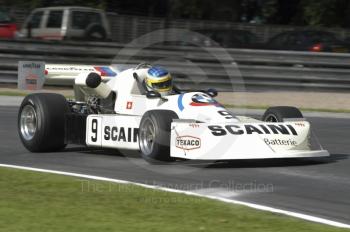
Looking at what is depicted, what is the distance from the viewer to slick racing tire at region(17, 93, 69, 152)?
1135cm

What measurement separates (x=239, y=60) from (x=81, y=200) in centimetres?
1400

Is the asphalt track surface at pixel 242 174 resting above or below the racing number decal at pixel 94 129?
below

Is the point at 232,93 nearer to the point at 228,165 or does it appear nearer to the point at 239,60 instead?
the point at 239,60

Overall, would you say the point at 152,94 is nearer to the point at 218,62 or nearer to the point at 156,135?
the point at 156,135

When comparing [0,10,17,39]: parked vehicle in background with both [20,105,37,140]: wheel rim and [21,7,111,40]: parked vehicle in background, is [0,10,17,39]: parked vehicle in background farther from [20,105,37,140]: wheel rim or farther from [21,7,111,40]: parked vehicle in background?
[20,105,37,140]: wheel rim

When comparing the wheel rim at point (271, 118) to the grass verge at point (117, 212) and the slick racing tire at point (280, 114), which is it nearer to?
the slick racing tire at point (280, 114)

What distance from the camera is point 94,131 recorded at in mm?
11078

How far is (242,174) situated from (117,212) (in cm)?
252

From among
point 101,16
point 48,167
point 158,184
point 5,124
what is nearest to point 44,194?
point 158,184

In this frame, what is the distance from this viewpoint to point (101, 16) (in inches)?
1046

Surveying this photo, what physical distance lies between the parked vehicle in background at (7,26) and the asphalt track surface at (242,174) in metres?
16.6

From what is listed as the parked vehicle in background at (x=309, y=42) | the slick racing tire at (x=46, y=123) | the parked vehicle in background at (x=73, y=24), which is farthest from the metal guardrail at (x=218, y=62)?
the slick racing tire at (x=46, y=123)

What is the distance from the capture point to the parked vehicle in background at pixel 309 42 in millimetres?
27672

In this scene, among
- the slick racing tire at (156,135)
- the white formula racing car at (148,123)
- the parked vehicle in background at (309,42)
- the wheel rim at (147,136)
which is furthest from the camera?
the parked vehicle in background at (309,42)
